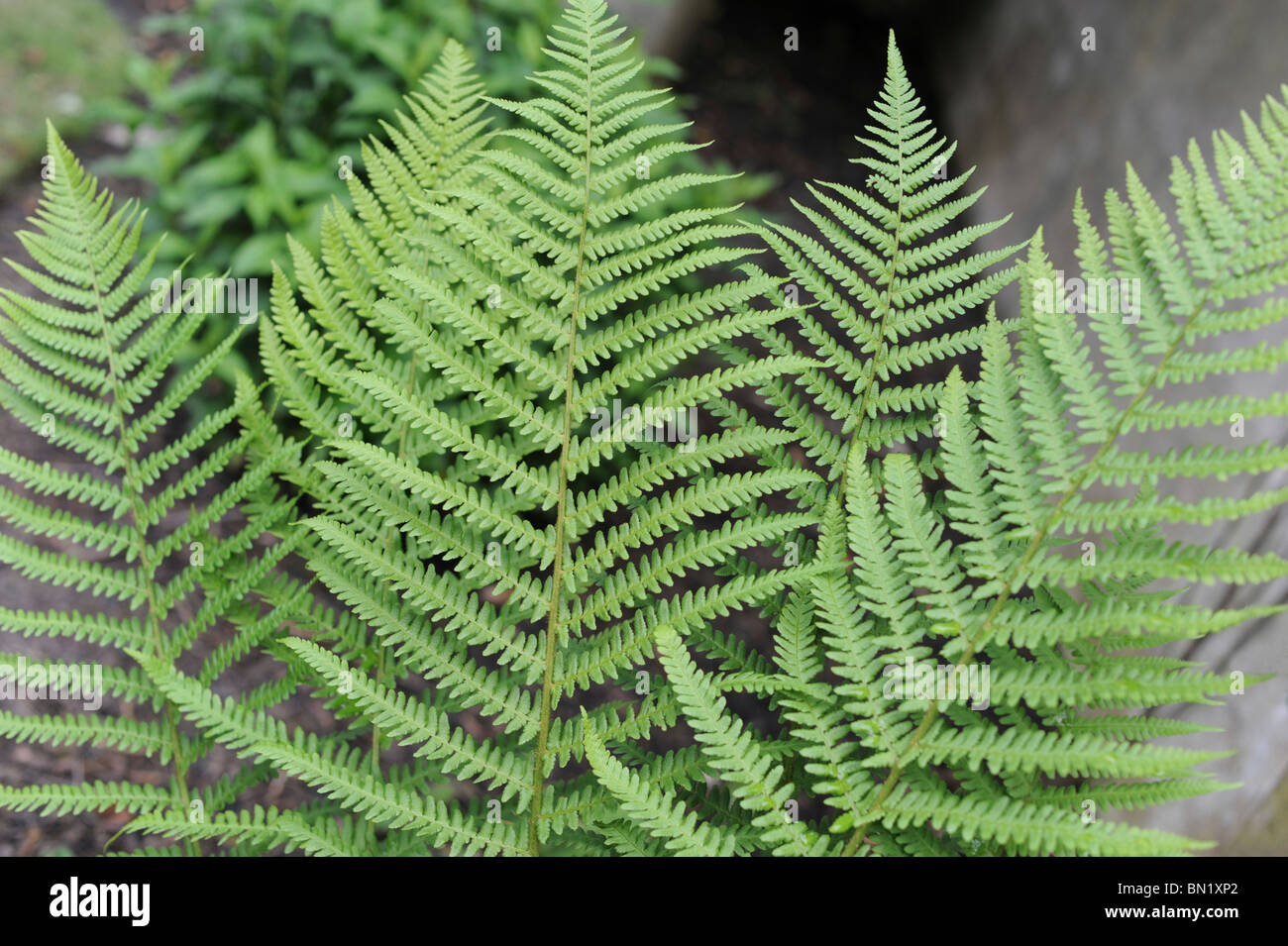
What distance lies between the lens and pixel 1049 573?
979 mm

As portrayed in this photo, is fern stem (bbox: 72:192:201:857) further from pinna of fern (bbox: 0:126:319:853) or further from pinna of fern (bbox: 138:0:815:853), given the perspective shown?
pinna of fern (bbox: 138:0:815:853)

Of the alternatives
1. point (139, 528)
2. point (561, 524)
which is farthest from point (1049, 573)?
point (139, 528)

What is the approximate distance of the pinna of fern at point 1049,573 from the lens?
925 millimetres

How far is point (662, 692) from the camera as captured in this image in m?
1.13

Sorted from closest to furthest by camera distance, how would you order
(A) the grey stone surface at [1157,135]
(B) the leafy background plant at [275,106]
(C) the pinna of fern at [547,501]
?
(C) the pinna of fern at [547,501], (A) the grey stone surface at [1157,135], (B) the leafy background plant at [275,106]

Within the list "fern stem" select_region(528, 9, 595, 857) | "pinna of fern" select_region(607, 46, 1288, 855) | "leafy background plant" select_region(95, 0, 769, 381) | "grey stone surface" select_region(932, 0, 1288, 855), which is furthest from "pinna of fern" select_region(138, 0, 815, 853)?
"leafy background plant" select_region(95, 0, 769, 381)

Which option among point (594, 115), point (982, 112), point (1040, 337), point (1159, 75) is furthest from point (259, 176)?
point (982, 112)

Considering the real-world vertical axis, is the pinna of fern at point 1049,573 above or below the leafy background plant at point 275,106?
below

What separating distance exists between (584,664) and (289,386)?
532 millimetres

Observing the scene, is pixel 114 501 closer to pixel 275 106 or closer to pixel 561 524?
pixel 561 524

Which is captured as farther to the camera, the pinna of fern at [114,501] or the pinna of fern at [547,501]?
the pinna of fern at [114,501]

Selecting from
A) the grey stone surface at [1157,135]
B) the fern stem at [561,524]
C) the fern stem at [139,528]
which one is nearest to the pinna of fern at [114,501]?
the fern stem at [139,528]

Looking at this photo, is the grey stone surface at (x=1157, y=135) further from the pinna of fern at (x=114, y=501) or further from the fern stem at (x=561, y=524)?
the pinna of fern at (x=114, y=501)

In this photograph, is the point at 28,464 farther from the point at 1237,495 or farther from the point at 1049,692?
the point at 1237,495
